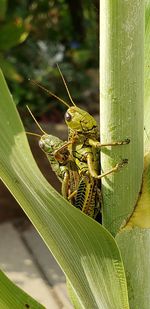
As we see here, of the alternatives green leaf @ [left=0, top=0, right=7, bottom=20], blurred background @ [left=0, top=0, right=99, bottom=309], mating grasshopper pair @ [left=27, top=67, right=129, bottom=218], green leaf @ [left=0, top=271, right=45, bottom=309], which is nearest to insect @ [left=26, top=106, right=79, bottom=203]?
mating grasshopper pair @ [left=27, top=67, right=129, bottom=218]

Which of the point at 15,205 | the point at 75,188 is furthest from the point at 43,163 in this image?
the point at 75,188

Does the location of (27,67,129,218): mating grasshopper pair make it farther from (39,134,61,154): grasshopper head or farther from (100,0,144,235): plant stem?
(100,0,144,235): plant stem

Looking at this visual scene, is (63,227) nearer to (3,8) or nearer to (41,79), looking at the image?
(3,8)

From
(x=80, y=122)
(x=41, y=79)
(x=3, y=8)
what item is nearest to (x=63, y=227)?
(x=80, y=122)

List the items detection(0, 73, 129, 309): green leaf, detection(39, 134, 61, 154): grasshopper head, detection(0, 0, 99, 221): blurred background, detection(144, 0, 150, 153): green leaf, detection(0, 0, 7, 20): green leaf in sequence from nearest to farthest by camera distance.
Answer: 1. detection(0, 73, 129, 309): green leaf
2. detection(144, 0, 150, 153): green leaf
3. detection(39, 134, 61, 154): grasshopper head
4. detection(0, 0, 7, 20): green leaf
5. detection(0, 0, 99, 221): blurred background

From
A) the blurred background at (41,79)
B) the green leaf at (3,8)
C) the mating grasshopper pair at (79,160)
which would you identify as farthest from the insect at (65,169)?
the green leaf at (3,8)

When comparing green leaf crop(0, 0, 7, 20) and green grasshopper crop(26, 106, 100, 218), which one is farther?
green leaf crop(0, 0, 7, 20)

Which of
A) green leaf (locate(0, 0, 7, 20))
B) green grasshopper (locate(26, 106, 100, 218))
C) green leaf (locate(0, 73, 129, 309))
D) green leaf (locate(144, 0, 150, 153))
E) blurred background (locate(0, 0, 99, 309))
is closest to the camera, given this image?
green leaf (locate(0, 73, 129, 309))
